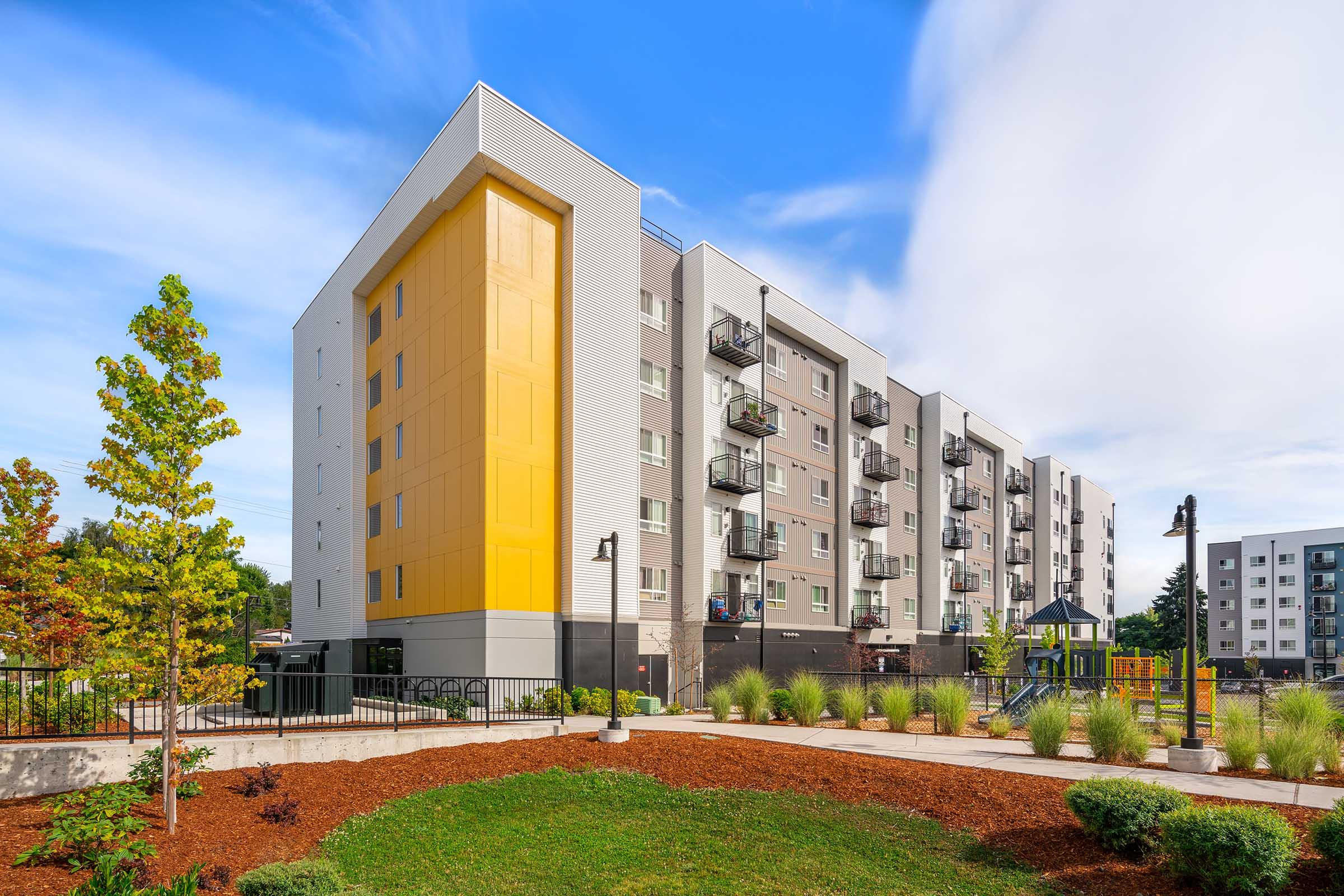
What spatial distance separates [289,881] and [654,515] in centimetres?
2602

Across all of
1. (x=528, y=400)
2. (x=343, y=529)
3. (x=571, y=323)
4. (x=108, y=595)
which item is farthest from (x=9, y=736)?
(x=343, y=529)

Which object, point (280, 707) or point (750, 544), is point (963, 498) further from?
point (280, 707)

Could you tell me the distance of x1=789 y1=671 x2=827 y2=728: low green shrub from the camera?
20.1 m

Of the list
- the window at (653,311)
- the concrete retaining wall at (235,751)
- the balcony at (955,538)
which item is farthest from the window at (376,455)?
the balcony at (955,538)

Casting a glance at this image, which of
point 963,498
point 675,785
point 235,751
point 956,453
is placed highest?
point 956,453

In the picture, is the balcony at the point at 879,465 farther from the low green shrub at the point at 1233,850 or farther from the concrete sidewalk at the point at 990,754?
the low green shrub at the point at 1233,850

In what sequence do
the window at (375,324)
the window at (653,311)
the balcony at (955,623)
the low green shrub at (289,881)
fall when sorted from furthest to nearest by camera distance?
the balcony at (955,623) → the window at (375,324) → the window at (653,311) → the low green shrub at (289,881)

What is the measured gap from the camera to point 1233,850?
25.8 feet

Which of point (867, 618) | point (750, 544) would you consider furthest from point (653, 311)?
point (867, 618)

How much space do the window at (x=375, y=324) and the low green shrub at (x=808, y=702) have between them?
25624 millimetres

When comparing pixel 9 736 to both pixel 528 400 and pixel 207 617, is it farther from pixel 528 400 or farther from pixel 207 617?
pixel 528 400

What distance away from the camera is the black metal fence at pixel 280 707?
45.9 feet

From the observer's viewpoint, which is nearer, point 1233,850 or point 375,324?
point 1233,850

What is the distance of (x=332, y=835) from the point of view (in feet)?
36.5
